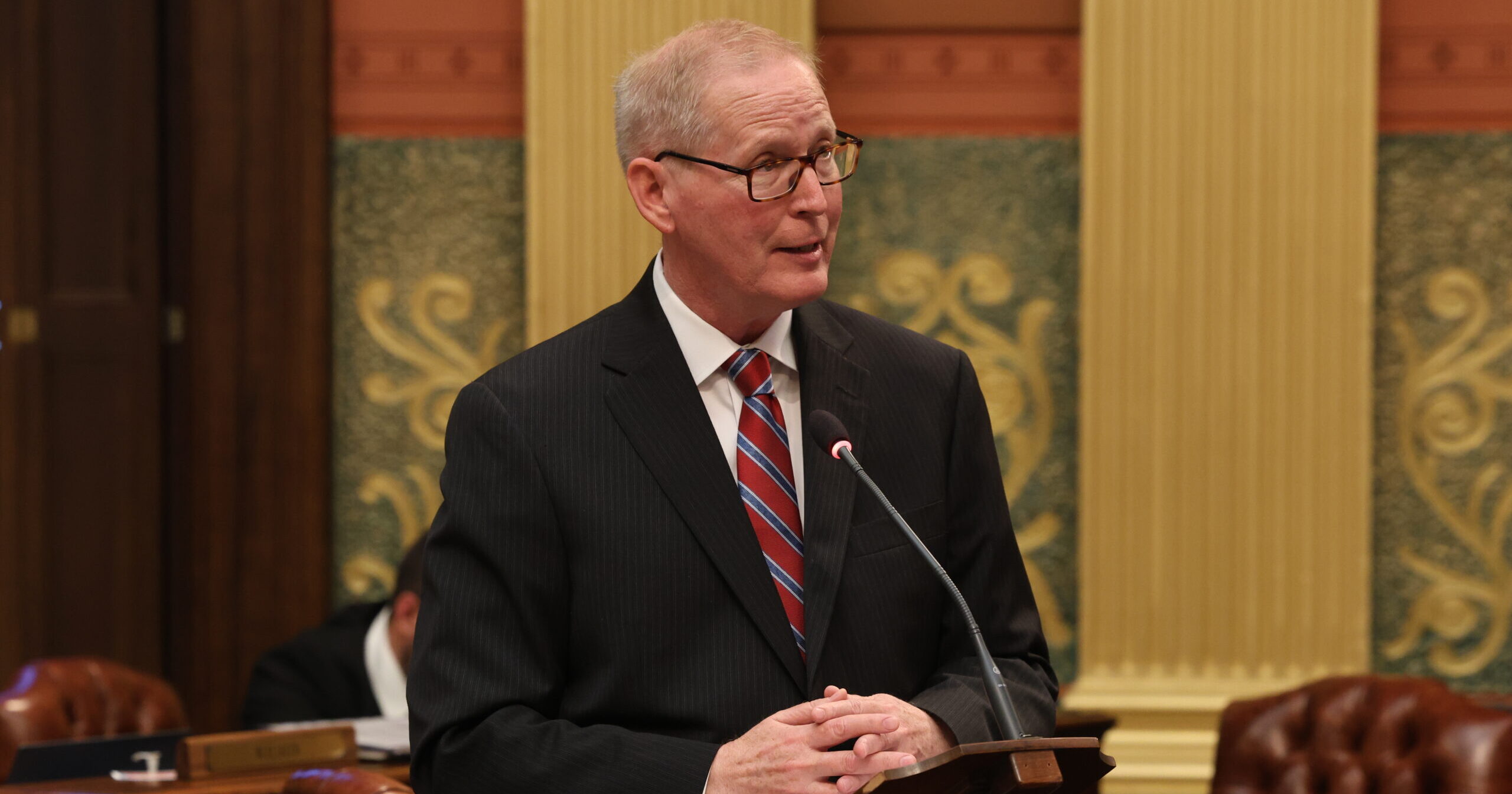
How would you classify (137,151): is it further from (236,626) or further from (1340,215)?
(1340,215)

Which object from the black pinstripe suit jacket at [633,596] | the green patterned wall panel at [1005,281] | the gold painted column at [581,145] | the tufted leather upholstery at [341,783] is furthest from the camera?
the green patterned wall panel at [1005,281]

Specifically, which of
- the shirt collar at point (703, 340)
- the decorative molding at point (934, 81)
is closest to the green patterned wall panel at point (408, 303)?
the decorative molding at point (934, 81)

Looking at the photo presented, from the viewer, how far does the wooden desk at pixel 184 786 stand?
9.37 feet

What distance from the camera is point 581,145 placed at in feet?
12.4

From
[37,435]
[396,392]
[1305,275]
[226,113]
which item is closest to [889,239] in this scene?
[1305,275]

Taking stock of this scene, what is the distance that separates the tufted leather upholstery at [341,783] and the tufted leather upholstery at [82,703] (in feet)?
4.00

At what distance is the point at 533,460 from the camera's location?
159 centimetres

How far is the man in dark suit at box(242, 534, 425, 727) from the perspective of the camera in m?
3.66

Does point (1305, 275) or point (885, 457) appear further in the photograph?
point (1305, 275)

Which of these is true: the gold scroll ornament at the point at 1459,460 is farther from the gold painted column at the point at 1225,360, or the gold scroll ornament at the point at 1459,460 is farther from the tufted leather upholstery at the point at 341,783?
the tufted leather upholstery at the point at 341,783

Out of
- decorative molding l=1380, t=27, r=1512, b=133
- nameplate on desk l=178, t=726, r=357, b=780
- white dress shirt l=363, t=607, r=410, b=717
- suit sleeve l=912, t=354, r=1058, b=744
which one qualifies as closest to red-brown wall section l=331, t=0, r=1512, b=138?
decorative molding l=1380, t=27, r=1512, b=133

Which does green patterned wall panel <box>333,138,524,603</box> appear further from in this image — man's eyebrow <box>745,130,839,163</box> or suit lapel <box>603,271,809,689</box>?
man's eyebrow <box>745,130,839,163</box>

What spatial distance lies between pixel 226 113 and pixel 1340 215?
8.93ft

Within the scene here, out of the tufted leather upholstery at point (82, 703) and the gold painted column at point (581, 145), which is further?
the gold painted column at point (581, 145)
